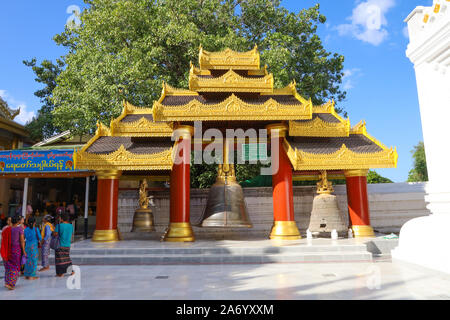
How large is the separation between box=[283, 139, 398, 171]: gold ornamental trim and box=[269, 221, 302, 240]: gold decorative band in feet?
6.44

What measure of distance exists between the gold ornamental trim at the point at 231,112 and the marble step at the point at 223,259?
435 centimetres

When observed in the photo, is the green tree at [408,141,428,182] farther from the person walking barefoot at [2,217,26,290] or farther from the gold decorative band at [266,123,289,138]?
the person walking barefoot at [2,217,26,290]

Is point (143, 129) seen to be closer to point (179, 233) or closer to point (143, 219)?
point (143, 219)

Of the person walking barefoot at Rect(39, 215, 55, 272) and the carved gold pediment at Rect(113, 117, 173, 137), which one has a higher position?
the carved gold pediment at Rect(113, 117, 173, 137)

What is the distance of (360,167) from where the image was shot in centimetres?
1016

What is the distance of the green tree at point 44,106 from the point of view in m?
20.9

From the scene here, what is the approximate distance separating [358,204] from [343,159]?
7.10 ft

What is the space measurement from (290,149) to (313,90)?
29.5ft

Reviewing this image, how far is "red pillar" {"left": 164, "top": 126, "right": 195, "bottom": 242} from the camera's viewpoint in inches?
393

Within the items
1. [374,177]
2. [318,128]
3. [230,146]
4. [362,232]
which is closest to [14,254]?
[230,146]

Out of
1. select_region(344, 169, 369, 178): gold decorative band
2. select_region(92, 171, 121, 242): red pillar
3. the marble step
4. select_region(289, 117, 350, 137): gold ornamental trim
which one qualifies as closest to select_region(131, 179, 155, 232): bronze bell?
select_region(92, 171, 121, 242): red pillar

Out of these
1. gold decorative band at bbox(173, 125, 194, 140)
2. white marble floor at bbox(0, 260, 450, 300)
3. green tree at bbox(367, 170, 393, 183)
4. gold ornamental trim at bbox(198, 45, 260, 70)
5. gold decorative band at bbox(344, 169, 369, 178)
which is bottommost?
white marble floor at bbox(0, 260, 450, 300)
